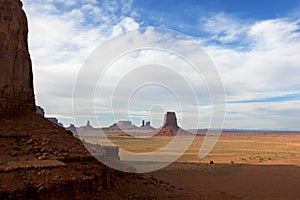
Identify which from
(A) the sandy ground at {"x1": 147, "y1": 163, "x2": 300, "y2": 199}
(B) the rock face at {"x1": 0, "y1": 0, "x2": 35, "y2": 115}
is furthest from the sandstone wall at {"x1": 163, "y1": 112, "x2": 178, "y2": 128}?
(B) the rock face at {"x1": 0, "y1": 0, "x2": 35, "y2": 115}

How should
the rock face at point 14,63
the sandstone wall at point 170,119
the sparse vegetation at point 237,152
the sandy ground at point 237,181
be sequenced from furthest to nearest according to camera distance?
the sandstone wall at point 170,119
the sparse vegetation at point 237,152
the sandy ground at point 237,181
the rock face at point 14,63

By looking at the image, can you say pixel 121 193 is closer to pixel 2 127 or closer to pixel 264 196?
pixel 2 127

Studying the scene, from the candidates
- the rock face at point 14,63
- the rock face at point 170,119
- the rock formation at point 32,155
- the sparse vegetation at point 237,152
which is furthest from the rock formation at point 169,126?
the rock face at point 14,63

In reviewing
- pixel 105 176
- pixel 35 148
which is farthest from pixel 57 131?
pixel 105 176

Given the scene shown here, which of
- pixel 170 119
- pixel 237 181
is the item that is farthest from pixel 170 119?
pixel 237 181

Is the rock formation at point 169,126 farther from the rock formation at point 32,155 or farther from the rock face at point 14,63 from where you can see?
the rock face at point 14,63

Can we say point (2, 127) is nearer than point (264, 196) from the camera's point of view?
Yes

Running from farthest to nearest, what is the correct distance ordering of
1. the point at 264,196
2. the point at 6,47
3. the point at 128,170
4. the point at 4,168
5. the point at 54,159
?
the point at 264,196
the point at 128,170
the point at 6,47
the point at 54,159
the point at 4,168

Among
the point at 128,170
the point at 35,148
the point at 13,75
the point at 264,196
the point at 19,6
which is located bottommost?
the point at 264,196

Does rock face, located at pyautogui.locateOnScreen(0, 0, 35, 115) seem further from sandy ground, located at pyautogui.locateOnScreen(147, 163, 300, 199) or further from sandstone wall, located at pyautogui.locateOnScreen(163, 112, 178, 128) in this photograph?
sandstone wall, located at pyautogui.locateOnScreen(163, 112, 178, 128)
